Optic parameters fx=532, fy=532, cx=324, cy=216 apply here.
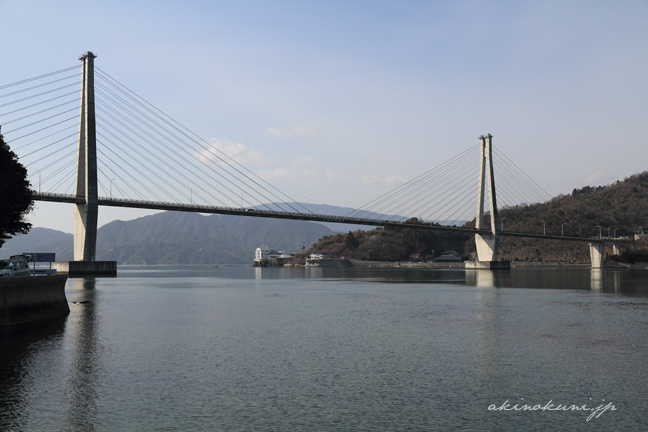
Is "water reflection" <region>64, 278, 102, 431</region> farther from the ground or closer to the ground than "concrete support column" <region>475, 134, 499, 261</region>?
closer to the ground

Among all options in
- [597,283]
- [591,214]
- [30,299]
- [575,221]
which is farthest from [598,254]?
[30,299]

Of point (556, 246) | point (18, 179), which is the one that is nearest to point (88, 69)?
point (18, 179)

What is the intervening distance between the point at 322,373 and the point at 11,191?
103ft

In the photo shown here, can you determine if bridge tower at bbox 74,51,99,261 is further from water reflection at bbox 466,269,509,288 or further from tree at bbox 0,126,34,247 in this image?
water reflection at bbox 466,269,509,288

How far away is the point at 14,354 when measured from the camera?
53.9 feet

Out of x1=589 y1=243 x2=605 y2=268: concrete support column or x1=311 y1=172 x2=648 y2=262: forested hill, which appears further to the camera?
x1=311 y1=172 x2=648 y2=262: forested hill

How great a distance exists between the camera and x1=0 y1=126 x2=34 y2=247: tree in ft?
116

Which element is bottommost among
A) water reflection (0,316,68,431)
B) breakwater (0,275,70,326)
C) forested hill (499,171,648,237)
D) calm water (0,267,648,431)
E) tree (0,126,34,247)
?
calm water (0,267,648,431)

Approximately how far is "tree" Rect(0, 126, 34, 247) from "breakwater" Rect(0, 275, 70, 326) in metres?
12.3

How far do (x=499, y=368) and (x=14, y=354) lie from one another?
48.1 feet

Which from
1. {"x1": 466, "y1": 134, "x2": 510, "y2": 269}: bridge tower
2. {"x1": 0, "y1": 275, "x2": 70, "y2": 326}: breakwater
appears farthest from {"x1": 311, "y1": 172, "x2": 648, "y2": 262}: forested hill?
{"x1": 0, "y1": 275, "x2": 70, "y2": 326}: breakwater

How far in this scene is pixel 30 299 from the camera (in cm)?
2356

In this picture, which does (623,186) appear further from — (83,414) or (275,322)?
(83,414)

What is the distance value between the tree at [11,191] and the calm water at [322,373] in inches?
533
